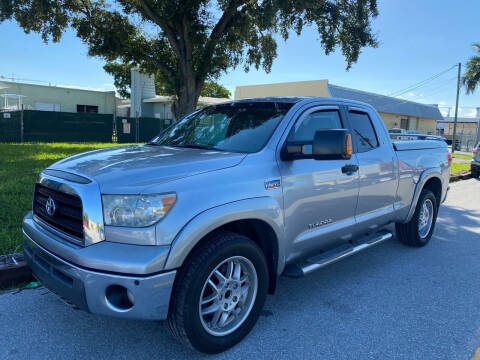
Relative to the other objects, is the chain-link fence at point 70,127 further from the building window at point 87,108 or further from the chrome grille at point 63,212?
the chrome grille at point 63,212

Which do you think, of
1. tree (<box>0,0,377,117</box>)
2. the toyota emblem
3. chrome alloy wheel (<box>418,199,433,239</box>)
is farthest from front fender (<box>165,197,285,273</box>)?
tree (<box>0,0,377,117</box>)

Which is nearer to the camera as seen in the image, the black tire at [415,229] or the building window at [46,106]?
the black tire at [415,229]

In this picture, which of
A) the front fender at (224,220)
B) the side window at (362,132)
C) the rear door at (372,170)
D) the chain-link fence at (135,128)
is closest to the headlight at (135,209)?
the front fender at (224,220)

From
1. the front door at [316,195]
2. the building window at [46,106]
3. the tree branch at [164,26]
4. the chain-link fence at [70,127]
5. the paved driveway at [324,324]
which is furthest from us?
the building window at [46,106]

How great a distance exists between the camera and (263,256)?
2896 millimetres

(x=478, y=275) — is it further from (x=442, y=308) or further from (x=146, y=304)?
(x=146, y=304)

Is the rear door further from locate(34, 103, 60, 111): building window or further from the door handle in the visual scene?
locate(34, 103, 60, 111): building window

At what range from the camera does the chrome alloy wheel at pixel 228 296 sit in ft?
8.82

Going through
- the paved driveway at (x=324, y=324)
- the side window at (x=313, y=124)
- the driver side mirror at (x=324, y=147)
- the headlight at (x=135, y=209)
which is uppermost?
the side window at (x=313, y=124)

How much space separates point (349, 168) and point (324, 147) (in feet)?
2.74

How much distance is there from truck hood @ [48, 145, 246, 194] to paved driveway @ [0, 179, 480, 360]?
128cm

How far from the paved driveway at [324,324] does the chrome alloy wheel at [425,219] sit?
1.01 m

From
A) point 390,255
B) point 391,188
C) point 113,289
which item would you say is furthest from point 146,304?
point 390,255

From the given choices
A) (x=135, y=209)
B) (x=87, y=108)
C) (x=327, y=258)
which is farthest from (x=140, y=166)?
(x=87, y=108)
